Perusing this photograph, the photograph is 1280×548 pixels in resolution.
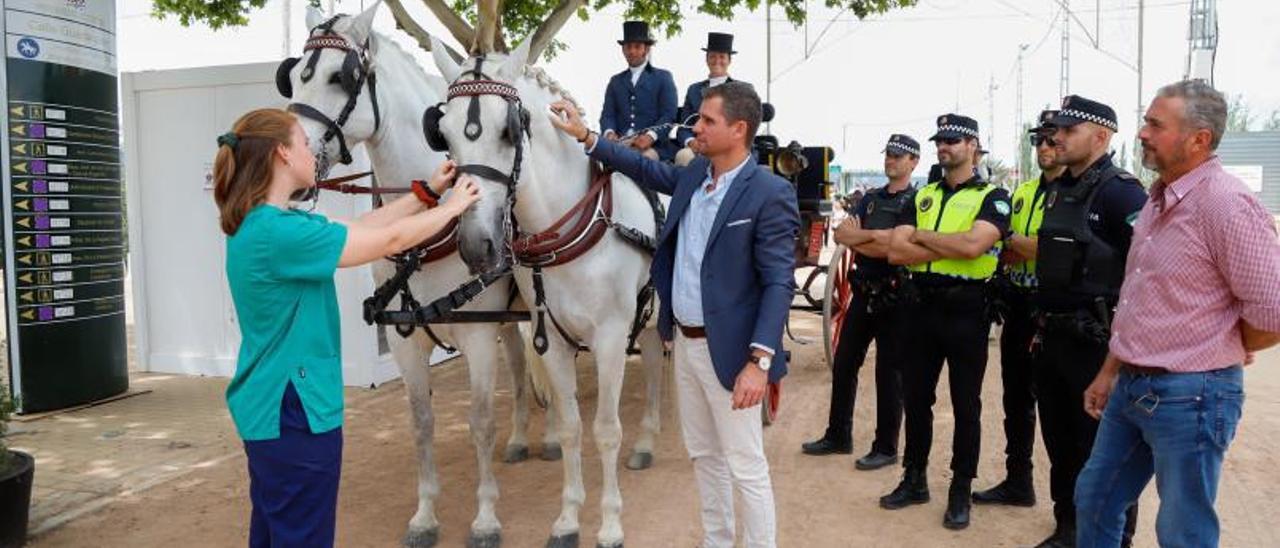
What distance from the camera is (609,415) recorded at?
13.0ft

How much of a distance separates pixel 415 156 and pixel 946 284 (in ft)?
8.21

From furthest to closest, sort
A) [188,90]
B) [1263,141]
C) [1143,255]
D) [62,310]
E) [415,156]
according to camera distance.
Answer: [1263,141], [188,90], [62,310], [415,156], [1143,255]

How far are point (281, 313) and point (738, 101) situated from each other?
5.37ft

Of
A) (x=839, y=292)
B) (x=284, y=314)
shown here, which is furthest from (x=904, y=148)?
(x=284, y=314)

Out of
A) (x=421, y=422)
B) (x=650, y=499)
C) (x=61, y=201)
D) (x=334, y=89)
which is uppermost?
(x=334, y=89)

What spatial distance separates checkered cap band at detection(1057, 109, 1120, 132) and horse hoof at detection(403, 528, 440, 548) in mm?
3340

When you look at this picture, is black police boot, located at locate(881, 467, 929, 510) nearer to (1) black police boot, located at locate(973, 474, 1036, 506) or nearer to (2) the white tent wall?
(1) black police boot, located at locate(973, 474, 1036, 506)

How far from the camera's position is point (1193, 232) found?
246cm

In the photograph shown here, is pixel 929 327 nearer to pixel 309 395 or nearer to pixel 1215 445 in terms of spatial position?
pixel 1215 445

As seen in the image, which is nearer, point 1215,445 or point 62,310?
point 1215,445

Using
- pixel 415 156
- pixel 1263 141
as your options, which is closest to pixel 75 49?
pixel 415 156

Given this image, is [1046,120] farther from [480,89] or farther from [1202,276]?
[480,89]

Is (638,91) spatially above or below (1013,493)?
above

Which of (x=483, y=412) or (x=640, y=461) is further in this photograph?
(x=640, y=461)
